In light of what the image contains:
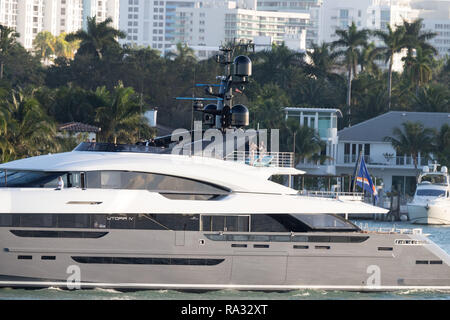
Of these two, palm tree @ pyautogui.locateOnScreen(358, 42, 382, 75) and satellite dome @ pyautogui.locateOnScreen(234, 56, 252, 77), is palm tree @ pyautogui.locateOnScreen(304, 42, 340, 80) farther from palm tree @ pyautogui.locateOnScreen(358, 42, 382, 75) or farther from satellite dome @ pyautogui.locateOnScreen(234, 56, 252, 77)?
satellite dome @ pyautogui.locateOnScreen(234, 56, 252, 77)

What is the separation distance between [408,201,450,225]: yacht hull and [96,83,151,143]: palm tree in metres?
15.2

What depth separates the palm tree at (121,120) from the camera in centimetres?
4884

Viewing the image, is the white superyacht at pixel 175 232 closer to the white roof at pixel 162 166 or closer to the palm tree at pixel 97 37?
the white roof at pixel 162 166

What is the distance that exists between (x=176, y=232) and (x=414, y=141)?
3932 cm

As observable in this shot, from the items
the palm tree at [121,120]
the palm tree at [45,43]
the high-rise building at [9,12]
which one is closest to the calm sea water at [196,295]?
the palm tree at [121,120]

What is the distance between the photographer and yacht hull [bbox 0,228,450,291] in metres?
20.9

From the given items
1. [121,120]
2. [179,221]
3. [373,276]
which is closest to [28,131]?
[121,120]

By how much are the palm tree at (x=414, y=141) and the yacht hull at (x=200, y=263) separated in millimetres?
36491

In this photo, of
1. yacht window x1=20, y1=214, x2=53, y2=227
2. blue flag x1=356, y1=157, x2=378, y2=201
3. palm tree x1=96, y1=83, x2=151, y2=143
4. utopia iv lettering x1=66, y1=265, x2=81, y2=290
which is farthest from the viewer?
palm tree x1=96, y1=83, x2=151, y2=143

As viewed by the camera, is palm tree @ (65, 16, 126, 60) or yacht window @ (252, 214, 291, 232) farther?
palm tree @ (65, 16, 126, 60)

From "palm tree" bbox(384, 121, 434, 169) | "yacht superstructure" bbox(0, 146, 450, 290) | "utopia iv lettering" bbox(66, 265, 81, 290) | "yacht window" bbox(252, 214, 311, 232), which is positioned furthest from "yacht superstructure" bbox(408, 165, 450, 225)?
"utopia iv lettering" bbox(66, 265, 81, 290)

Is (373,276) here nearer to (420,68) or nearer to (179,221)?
(179,221)
